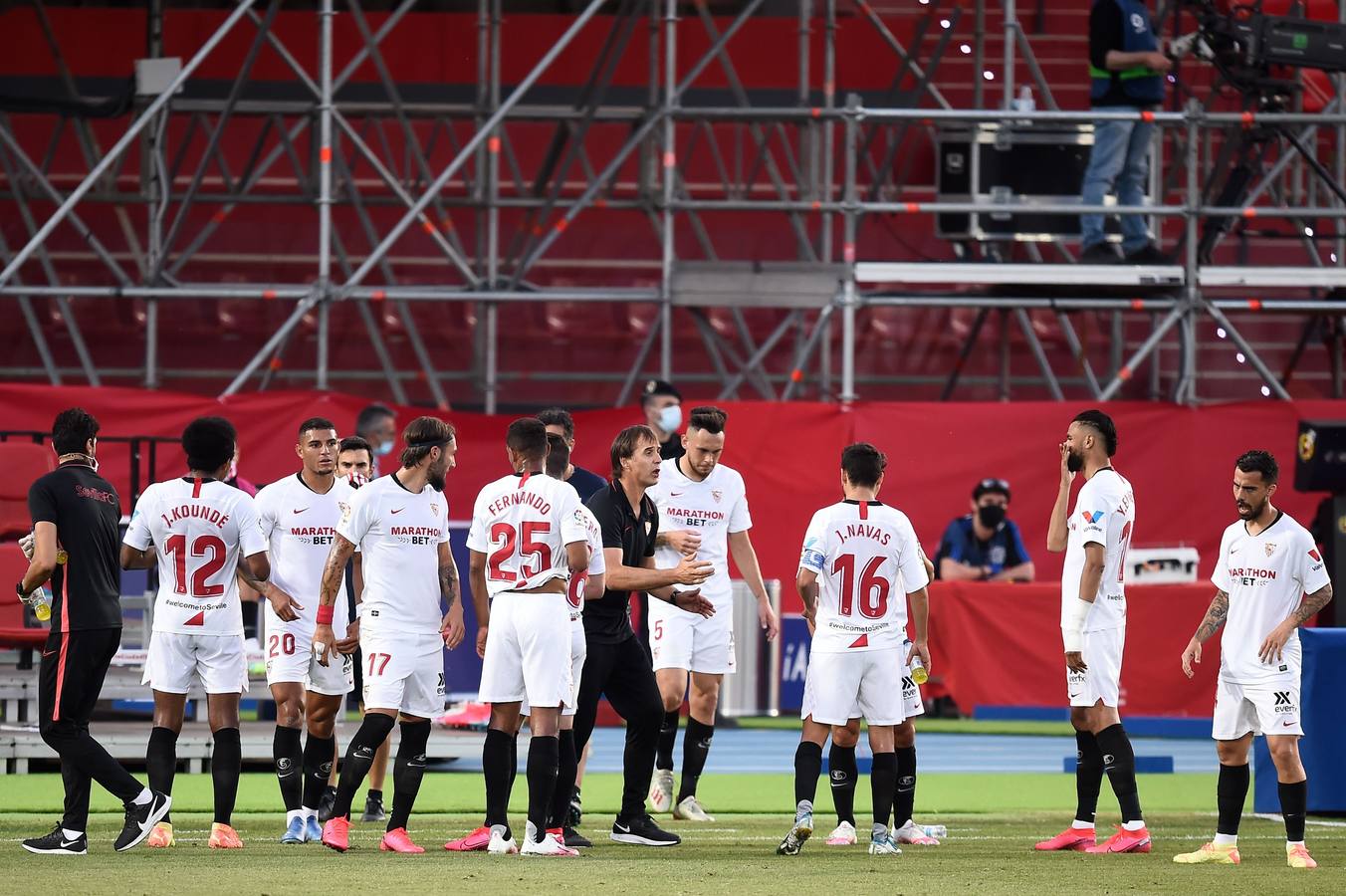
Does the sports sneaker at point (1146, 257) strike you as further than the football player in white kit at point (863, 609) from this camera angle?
Yes

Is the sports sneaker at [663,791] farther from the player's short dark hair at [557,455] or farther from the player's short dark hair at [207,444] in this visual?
the player's short dark hair at [207,444]

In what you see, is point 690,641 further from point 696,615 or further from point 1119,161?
point 1119,161

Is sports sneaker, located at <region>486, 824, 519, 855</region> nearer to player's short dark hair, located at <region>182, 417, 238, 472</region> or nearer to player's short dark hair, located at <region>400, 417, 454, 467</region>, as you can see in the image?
player's short dark hair, located at <region>400, 417, 454, 467</region>

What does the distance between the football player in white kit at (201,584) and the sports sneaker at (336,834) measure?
0.55m

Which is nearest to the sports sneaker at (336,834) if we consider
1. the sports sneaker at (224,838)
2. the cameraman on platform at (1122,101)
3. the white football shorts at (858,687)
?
the sports sneaker at (224,838)

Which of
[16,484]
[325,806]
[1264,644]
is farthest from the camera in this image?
[16,484]

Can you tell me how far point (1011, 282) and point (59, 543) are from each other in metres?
10.1

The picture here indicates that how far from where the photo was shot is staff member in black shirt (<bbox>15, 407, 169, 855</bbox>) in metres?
9.57

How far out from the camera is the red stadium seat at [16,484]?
14.6 meters

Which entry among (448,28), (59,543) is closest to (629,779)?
(59,543)

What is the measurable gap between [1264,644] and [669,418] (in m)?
4.07

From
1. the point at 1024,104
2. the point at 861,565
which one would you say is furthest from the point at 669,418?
the point at 1024,104

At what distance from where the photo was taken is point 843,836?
33.9ft

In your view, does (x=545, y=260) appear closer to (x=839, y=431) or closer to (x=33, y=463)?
(x=839, y=431)
